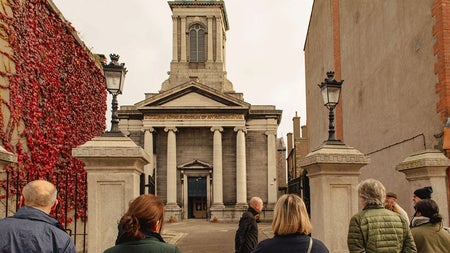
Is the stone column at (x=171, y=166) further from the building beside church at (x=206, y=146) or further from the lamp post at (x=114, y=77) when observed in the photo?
the lamp post at (x=114, y=77)

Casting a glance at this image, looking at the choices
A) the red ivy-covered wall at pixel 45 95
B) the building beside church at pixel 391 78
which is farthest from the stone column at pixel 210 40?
the red ivy-covered wall at pixel 45 95

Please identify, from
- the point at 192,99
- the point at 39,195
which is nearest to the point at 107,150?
the point at 39,195

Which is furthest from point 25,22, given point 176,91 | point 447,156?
point 176,91

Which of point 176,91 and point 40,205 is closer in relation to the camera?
point 40,205

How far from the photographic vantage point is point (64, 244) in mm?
4043

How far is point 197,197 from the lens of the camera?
145 ft

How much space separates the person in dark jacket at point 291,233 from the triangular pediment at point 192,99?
3924 cm

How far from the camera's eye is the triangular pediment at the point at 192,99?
42.8 meters

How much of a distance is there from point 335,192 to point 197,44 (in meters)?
42.4

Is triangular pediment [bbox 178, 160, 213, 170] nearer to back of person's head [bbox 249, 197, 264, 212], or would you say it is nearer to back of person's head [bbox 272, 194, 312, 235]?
back of person's head [bbox 249, 197, 264, 212]

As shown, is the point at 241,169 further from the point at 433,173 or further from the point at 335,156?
the point at 335,156

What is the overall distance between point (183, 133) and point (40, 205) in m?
40.5

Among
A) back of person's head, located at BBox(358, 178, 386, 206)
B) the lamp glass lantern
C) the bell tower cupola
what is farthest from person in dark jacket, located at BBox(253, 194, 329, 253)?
the bell tower cupola

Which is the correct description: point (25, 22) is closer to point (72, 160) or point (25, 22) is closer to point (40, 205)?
point (72, 160)
